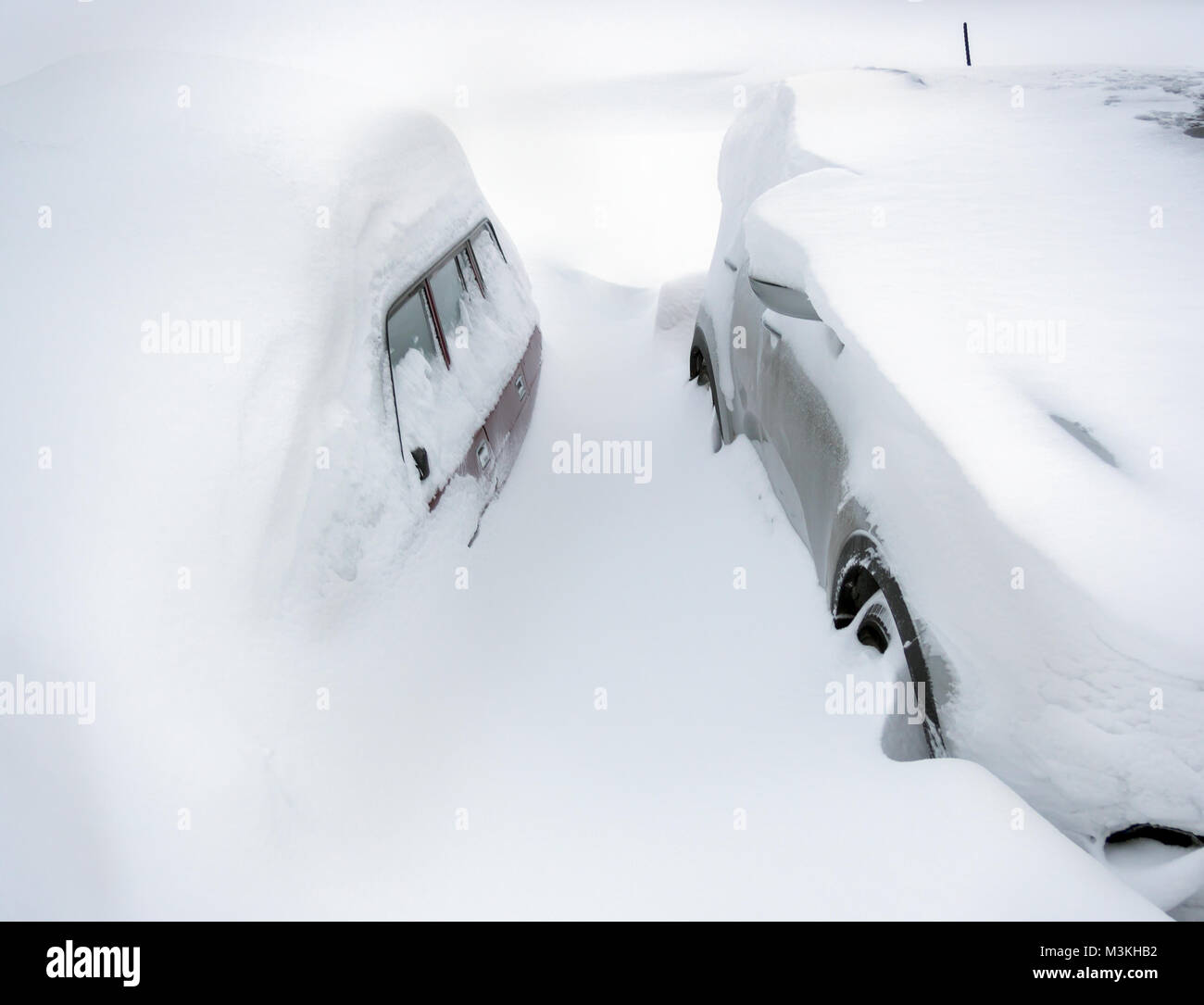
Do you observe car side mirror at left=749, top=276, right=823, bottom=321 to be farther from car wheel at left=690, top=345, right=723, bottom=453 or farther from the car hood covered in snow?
car wheel at left=690, top=345, right=723, bottom=453

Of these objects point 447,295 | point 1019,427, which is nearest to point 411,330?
point 447,295

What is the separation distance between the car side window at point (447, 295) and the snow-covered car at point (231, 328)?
0.02 metres

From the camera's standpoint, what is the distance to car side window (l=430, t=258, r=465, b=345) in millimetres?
3410

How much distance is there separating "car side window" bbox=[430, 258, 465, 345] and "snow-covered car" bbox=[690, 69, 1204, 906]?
1287 mm

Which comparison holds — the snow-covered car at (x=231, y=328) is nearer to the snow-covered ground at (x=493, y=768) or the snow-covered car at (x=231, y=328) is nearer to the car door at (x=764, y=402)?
the snow-covered ground at (x=493, y=768)

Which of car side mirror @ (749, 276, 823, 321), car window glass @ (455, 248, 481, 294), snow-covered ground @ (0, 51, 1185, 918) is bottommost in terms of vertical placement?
snow-covered ground @ (0, 51, 1185, 918)

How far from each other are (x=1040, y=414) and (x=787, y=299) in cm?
93

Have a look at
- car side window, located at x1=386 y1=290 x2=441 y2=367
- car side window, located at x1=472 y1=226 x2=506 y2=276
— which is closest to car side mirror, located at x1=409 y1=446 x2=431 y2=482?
car side window, located at x1=386 y1=290 x2=441 y2=367

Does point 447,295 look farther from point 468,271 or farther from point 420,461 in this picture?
point 420,461

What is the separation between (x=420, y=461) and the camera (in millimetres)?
2717

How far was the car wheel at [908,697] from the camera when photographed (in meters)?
1.88
